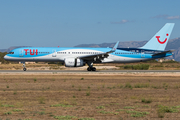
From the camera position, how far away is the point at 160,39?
142 feet

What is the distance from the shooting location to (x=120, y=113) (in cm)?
1080

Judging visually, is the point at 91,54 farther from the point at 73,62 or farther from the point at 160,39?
the point at 160,39

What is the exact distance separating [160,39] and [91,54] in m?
12.1

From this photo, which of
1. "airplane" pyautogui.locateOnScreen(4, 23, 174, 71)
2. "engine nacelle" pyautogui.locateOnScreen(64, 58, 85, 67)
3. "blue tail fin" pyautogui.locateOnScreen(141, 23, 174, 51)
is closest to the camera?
"engine nacelle" pyautogui.locateOnScreen(64, 58, 85, 67)

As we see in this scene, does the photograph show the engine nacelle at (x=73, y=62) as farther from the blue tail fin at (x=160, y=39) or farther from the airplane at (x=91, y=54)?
the blue tail fin at (x=160, y=39)

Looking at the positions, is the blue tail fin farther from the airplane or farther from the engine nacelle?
the engine nacelle

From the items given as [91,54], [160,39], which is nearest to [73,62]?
[91,54]

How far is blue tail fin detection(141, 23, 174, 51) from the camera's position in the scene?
42884mm

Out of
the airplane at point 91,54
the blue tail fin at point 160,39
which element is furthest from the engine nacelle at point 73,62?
the blue tail fin at point 160,39

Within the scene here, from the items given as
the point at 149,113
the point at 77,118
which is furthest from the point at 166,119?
the point at 77,118

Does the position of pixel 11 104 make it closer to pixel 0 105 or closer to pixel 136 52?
pixel 0 105

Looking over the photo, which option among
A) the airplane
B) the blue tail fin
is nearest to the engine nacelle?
the airplane

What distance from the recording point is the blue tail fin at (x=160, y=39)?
4288 centimetres

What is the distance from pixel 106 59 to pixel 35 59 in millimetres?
11257
